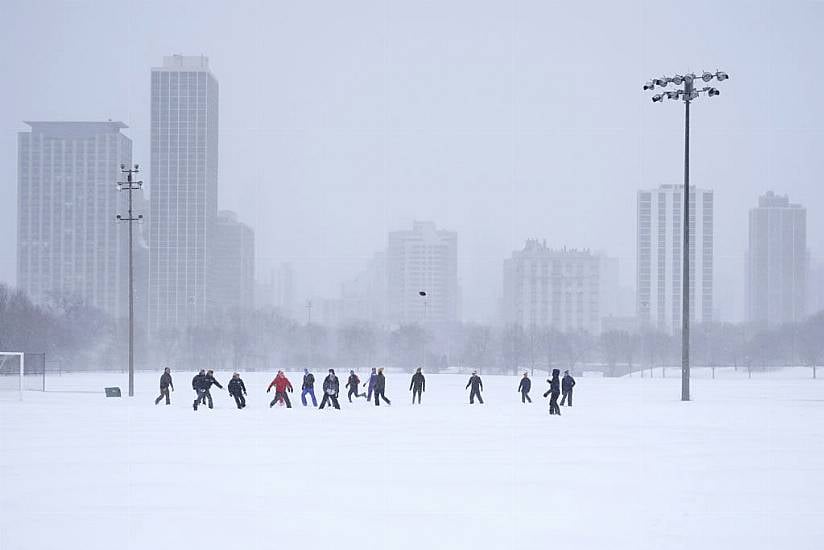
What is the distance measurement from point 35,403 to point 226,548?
27.7 meters

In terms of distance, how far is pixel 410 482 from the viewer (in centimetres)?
1541

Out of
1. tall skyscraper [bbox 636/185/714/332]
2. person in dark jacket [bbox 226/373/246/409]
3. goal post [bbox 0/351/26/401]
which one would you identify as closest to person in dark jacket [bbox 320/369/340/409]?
person in dark jacket [bbox 226/373/246/409]

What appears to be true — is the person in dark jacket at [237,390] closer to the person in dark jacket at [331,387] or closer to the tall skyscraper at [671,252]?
the person in dark jacket at [331,387]

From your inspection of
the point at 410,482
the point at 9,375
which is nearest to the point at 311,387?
the point at 410,482

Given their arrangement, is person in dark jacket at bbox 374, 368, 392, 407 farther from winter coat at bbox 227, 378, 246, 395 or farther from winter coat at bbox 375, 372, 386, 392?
winter coat at bbox 227, 378, 246, 395

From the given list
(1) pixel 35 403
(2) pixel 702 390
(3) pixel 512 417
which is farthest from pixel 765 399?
(1) pixel 35 403

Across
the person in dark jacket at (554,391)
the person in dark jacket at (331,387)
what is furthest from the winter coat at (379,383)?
the person in dark jacket at (554,391)

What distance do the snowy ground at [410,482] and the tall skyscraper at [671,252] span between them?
157 metres

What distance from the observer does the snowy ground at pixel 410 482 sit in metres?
11.5

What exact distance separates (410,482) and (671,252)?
173049 millimetres

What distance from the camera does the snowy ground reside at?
37.6ft

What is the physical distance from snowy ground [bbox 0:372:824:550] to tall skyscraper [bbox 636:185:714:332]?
157 meters

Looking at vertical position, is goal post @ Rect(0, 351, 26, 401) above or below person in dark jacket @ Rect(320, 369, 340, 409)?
below

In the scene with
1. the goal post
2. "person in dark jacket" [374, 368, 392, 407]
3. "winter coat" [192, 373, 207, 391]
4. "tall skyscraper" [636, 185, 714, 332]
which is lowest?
the goal post
